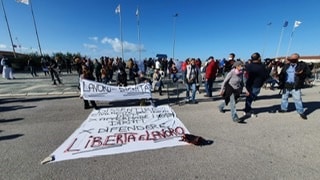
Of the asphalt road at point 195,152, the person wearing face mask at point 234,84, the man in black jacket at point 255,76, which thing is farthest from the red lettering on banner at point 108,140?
the man in black jacket at point 255,76

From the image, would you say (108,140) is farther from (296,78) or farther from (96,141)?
(296,78)

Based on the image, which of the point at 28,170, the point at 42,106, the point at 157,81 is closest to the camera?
the point at 28,170

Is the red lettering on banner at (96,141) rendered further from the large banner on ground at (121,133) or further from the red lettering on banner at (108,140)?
the red lettering on banner at (108,140)

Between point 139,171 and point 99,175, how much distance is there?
2.11 feet

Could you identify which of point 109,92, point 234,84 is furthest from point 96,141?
point 234,84

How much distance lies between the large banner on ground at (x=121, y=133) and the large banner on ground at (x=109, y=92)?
673mm

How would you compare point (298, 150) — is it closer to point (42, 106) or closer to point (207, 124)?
point (207, 124)

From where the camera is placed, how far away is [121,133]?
4598mm

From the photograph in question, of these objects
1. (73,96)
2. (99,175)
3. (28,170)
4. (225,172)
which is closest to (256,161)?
(225,172)

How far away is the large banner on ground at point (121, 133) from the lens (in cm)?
382

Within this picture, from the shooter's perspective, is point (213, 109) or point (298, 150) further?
point (213, 109)

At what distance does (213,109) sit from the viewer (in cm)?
688

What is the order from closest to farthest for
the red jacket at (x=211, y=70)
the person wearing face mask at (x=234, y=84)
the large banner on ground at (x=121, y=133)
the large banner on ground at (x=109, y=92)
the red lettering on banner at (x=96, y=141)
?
the large banner on ground at (x=121, y=133) → the red lettering on banner at (x=96, y=141) → the person wearing face mask at (x=234, y=84) → the large banner on ground at (x=109, y=92) → the red jacket at (x=211, y=70)

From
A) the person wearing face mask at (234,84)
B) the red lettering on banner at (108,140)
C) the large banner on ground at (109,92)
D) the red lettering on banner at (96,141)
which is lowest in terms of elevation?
the red lettering on banner at (96,141)
